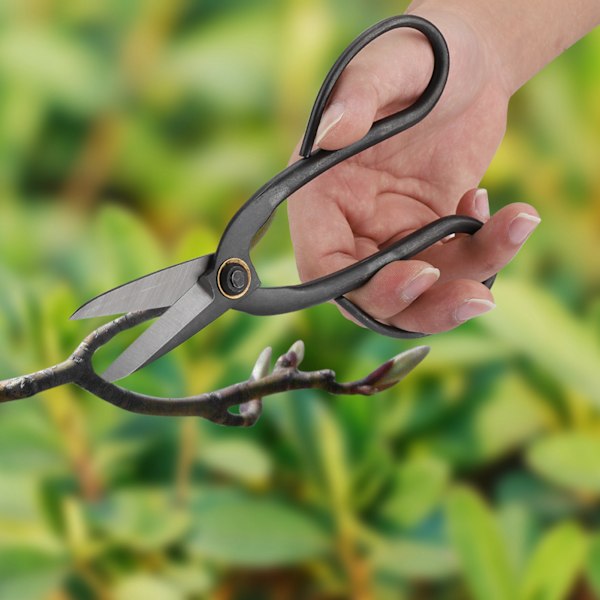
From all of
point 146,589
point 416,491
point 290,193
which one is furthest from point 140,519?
point 290,193

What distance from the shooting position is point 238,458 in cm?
78

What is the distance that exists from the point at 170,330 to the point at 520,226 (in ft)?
0.53

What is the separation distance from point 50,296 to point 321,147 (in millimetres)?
355

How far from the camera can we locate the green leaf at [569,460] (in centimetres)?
78

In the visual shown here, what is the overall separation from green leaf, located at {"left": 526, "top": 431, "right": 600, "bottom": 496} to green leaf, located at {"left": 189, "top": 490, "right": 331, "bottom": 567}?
0.17 metres

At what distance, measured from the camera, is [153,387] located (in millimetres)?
713

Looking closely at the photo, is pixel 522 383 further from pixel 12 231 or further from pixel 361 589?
pixel 12 231

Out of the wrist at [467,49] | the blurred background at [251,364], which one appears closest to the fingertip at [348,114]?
the wrist at [467,49]

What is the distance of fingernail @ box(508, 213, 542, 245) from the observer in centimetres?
47

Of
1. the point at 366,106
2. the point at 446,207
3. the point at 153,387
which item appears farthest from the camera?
the point at 153,387

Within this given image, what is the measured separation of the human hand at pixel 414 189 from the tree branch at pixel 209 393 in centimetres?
4

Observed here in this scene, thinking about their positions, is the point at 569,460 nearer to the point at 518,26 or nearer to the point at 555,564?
the point at 555,564

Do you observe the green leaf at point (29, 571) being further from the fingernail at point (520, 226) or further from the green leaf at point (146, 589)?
the fingernail at point (520, 226)

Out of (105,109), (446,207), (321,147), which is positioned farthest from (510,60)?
(105,109)
